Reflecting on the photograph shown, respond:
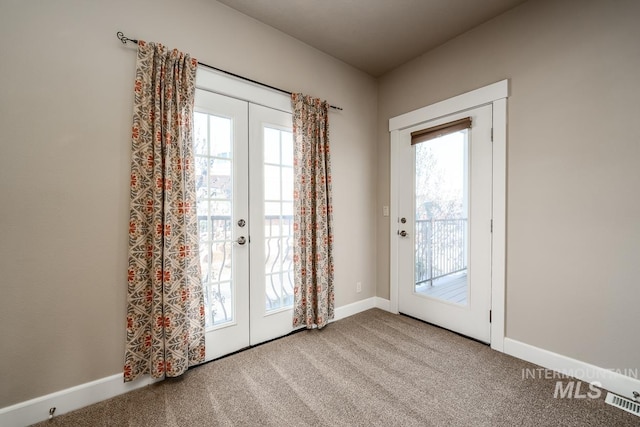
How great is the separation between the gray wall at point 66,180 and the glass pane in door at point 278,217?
994mm

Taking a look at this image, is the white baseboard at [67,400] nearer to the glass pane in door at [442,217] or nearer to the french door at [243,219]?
the french door at [243,219]

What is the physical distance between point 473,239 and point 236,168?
2254 millimetres

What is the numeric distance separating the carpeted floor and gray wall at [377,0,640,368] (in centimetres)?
45

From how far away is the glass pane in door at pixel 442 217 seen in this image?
8.41 ft

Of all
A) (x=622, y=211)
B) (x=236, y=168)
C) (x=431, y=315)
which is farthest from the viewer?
(x=431, y=315)

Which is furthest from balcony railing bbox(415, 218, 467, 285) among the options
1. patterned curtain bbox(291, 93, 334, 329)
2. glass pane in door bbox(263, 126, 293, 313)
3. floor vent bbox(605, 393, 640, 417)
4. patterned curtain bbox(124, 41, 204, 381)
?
patterned curtain bbox(124, 41, 204, 381)

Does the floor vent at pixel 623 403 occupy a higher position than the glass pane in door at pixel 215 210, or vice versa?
the glass pane in door at pixel 215 210

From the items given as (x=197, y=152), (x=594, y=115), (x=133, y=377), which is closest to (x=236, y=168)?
(x=197, y=152)

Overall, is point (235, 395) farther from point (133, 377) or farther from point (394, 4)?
point (394, 4)

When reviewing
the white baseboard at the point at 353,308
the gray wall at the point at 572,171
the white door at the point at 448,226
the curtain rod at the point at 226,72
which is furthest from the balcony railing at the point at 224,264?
the gray wall at the point at 572,171

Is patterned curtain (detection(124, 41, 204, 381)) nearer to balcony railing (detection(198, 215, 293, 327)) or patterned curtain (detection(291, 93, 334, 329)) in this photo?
balcony railing (detection(198, 215, 293, 327))

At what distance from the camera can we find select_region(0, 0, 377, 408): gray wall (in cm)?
147

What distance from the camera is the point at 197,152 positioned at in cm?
207

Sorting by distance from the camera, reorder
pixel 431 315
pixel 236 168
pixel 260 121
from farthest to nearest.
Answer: pixel 431 315 < pixel 260 121 < pixel 236 168
